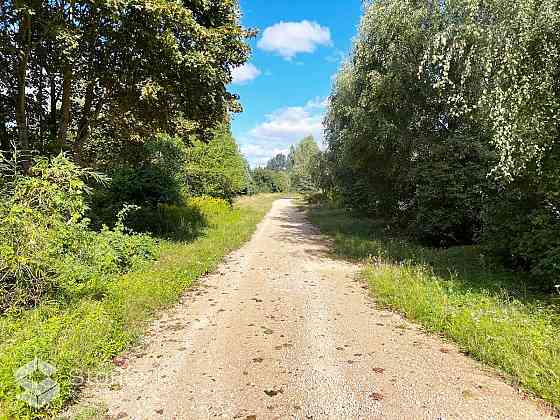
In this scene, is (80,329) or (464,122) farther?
(464,122)

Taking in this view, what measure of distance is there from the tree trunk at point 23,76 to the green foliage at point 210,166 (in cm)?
1233

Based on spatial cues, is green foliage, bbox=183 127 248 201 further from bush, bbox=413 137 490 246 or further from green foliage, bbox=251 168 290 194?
green foliage, bbox=251 168 290 194

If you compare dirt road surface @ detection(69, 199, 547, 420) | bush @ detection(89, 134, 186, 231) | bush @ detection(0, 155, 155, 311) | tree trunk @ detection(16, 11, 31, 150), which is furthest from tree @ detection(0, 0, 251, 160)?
dirt road surface @ detection(69, 199, 547, 420)

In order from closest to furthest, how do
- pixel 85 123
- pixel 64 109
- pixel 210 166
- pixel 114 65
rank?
pixel 114 65, pixel 64 109, pixel 85 123, pixel 210 166

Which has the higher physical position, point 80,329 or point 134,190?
point 134,190

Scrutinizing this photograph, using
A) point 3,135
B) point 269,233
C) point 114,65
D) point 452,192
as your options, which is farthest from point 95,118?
point 452,192

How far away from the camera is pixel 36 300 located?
228 inches

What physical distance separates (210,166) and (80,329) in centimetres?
2020

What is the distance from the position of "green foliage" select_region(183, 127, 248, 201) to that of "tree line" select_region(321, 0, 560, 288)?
9.07 m

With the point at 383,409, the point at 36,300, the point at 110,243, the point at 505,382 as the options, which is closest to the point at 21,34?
the point at 110,243

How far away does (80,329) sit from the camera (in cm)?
511

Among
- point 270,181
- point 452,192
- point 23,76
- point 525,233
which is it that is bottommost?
point 525,233

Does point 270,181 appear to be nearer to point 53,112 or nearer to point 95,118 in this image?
point 53,112
